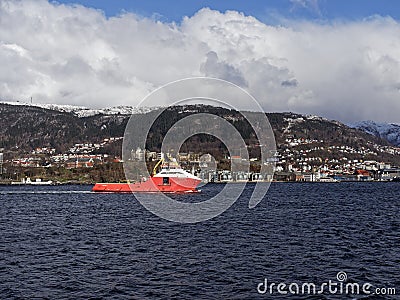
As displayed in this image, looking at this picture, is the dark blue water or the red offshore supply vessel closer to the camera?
the dark blue water

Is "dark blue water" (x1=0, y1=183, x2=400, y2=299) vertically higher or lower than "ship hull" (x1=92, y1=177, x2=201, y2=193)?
lower

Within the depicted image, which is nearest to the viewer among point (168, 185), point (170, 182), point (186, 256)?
point (186, 256)

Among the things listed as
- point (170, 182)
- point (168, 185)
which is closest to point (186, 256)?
point (168, 185)

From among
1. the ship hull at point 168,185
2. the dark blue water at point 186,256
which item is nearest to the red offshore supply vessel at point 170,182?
the ship hull at point 168,185

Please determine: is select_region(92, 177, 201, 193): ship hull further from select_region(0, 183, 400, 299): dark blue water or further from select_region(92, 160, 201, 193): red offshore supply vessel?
select_region(0, 183, 400, 299): dark blue water

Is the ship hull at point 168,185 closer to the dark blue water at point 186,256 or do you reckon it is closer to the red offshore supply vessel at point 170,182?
the red offshore supply vessel at point 170,182

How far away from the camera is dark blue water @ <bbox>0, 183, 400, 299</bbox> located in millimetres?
22875

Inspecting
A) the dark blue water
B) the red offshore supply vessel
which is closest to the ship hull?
the red offshore supply vessel

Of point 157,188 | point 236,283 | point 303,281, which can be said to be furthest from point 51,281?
point 157,188

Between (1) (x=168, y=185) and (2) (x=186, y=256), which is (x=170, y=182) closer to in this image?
(1) (x=168, y=185)

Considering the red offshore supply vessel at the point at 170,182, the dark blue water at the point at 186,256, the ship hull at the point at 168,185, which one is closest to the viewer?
the dark blue water at the point at 186,256

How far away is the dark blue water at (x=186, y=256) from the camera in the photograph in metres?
22.9

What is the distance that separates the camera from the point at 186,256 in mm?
29828

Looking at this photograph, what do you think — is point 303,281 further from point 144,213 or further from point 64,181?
point 64,181
